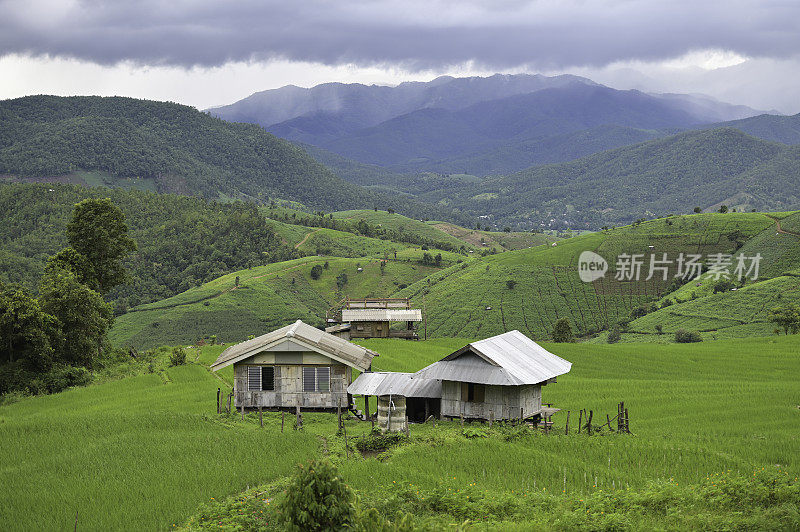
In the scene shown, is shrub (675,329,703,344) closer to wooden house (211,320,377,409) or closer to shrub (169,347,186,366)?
shrub (169,347,186,366)

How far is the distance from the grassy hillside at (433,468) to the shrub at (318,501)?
87.3 inches

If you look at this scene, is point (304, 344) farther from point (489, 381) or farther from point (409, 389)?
point (489, 381)

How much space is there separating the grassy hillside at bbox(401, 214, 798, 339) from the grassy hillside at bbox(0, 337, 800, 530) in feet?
263

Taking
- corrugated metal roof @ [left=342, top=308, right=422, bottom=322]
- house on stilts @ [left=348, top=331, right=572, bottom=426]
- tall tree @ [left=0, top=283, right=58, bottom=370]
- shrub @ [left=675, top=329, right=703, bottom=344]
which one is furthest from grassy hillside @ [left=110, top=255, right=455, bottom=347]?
house on stilts @ [left=348, top=331, right=572, bottom=426]

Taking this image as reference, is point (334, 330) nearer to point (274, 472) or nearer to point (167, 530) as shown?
point (274, 472)

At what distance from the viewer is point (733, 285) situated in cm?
10969

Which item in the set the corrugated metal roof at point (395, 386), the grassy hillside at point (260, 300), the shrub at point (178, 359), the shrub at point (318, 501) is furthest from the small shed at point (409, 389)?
the grassy hillside at point (260, 300)

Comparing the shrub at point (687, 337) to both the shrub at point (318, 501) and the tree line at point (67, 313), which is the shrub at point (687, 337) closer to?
the tree line at point (67, 313)

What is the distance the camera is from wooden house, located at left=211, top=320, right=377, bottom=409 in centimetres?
3372

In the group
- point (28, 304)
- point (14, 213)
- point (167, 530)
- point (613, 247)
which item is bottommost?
point (167, 530)

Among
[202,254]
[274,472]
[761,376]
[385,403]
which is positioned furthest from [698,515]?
[202,254]

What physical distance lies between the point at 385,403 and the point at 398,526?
49.2ft

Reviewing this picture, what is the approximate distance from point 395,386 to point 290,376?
4981 millimetres

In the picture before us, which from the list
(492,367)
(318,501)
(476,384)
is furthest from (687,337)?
(318,501)
